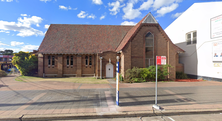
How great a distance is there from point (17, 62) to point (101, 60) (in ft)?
46.3

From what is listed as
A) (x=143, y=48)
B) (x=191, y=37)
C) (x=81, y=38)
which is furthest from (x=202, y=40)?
(x=81, y=38)

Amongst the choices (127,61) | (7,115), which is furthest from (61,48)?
(7,115)

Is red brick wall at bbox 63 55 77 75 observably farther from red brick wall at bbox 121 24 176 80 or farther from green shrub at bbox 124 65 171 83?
green shrub at bbox 124 65 171 83

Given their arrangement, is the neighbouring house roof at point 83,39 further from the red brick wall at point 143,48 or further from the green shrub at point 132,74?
the green shrub at point 132,74

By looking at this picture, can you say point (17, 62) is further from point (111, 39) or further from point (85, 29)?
point (111, 39)

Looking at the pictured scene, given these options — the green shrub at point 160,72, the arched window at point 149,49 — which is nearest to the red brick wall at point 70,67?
the arched window at point 149,49

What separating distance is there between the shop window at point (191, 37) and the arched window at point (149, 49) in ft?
24.9

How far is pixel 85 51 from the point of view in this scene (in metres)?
18.5

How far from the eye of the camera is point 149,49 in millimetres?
15250

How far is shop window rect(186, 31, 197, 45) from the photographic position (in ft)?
56.5

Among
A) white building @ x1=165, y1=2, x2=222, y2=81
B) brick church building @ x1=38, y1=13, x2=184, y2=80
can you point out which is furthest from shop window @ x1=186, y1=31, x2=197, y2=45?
brick church building @ x1=38, y1=13, x2=184, y2=80

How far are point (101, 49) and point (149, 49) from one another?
7830 millimetres

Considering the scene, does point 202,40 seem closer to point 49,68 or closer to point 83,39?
point 83,39

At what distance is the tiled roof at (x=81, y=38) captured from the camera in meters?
18.6
